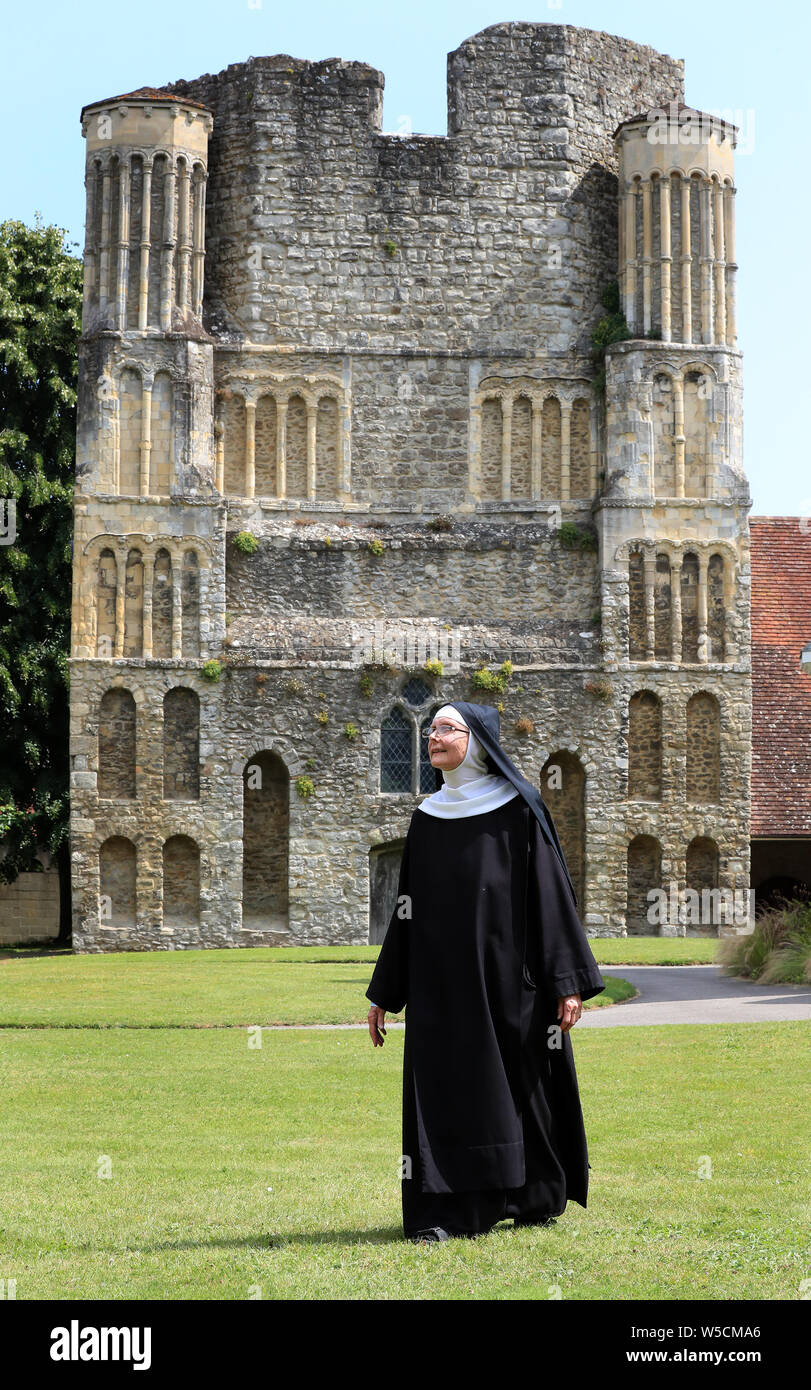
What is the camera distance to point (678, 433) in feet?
116

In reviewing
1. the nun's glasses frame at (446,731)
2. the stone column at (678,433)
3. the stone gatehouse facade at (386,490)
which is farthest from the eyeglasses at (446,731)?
the stone column at (678,433)

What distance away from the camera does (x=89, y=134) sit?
115 feet

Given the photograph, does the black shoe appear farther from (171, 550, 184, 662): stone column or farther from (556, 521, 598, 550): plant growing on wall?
(556, 521, 598, 550): plant growing on wall

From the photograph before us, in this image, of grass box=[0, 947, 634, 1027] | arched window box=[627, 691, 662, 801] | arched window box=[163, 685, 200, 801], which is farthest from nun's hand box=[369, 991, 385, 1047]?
arched window box=[627, 691, 662, 801]

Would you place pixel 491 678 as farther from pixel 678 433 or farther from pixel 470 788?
pixel 470 788

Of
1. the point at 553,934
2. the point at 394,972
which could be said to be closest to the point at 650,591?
the point at 394,972

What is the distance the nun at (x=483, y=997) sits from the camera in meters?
8.21

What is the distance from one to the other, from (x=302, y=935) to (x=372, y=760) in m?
3.64

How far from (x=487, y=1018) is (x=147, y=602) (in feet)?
86.4

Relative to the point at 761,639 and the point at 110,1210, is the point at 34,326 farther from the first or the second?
the point at 110,1210

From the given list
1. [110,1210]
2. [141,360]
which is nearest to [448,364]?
[141,360]

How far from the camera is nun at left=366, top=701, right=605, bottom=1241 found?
821 centimetres

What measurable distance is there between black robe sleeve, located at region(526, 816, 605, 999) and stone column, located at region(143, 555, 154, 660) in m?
25.8

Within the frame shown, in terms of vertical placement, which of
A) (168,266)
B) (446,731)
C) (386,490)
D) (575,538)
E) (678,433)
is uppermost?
(168,266)
